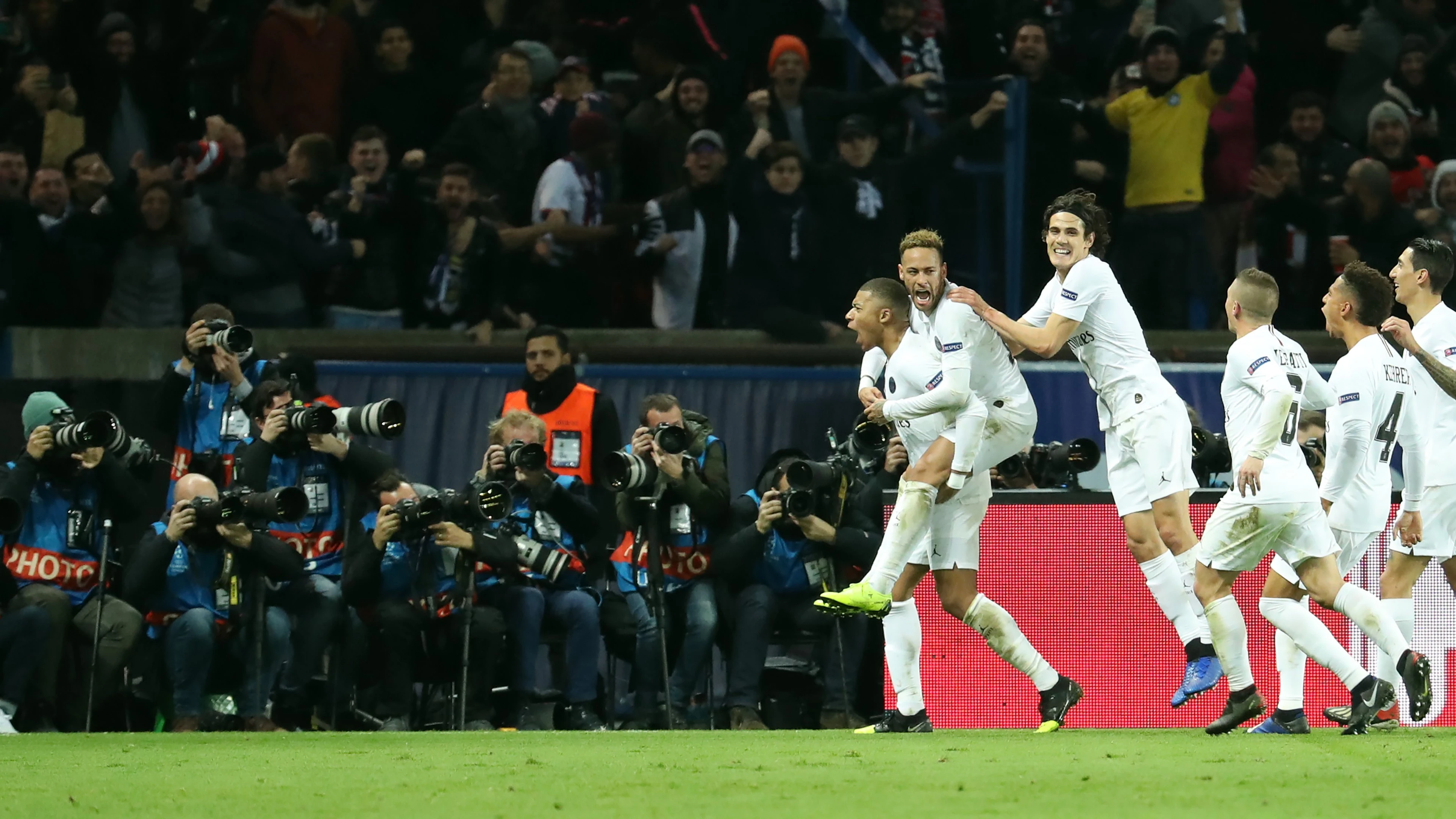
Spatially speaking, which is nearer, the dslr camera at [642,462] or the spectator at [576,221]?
the dslr camera at [642,462]

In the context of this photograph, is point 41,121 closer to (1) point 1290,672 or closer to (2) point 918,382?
(2) point 918,382

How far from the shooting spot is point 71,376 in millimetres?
13391

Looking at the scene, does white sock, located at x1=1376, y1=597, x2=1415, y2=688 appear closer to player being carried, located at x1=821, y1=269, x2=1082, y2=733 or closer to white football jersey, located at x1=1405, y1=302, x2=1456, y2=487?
white football jersey, located at x1=1405, y1=302, x2=1456, y2=487

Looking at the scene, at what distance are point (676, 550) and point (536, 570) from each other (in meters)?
0.79

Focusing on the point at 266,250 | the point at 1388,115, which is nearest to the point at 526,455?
the point at 266,250

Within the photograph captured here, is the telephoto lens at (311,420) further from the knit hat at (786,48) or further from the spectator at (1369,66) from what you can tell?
the spectator at (1369,66)

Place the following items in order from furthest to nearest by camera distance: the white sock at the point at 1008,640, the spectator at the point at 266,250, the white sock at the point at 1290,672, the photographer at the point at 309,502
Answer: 1. the spectator at the point at 266,250
2. the photographer at the point at 309,502
3. the white sock at the point at 1008,640
4. the white sock at the point at 1290,672

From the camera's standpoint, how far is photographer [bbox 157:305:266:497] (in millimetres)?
11641

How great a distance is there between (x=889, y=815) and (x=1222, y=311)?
9.03 metres

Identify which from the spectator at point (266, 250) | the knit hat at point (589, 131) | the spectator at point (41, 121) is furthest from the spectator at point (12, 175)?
the knit hat at point (589, 131)

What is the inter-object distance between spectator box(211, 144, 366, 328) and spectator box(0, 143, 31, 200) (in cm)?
120

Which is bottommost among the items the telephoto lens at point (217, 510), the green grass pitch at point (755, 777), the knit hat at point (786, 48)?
the green grass pitch at point (755, 777)

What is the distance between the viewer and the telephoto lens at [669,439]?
11.3 meters

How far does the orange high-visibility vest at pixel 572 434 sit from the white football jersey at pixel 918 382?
10.1ft
